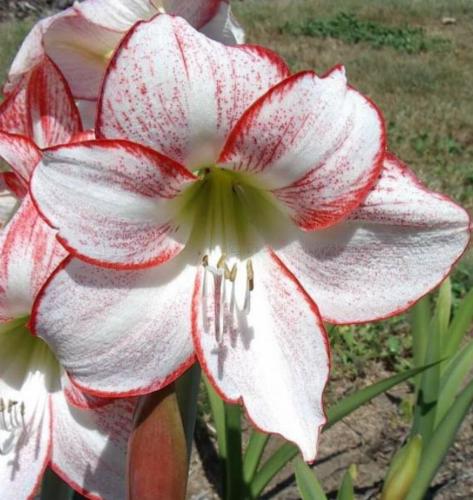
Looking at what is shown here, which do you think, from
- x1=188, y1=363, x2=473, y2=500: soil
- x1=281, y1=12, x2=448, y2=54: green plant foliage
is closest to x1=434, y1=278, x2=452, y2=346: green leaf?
x1=188, y1=363, x2=473, y2=500: soil

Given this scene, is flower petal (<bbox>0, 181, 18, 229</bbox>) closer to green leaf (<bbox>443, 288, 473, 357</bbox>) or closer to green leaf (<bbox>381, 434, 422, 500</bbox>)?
green leaf (<bbox>381, 434, 422, 500</bbox>)

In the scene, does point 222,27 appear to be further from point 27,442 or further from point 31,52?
point 27,442

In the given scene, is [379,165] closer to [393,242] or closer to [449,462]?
[393,242]

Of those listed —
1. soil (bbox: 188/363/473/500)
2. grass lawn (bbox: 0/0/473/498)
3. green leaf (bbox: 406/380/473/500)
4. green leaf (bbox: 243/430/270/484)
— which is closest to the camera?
green leaf (bbox: 406/380/473/500)

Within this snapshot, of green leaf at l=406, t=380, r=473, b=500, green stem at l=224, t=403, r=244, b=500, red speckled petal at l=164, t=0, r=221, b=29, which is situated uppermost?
red speckled petal at l=164, t=0, r=221, b=29

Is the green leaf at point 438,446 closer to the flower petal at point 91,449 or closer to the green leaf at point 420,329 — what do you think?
the green leaf at point 420,329

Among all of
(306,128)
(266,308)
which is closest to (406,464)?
(266,308)

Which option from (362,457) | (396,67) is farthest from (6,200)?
(396,67)
